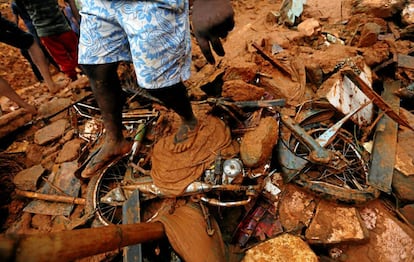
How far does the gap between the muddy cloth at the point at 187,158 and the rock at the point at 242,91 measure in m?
0.47

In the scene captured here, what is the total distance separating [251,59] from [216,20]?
2.10 m

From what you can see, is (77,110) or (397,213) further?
(77,110)

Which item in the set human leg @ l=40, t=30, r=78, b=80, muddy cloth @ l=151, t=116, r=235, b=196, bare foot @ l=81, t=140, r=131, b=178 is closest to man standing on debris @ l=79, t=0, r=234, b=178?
bare foot @ l=81, t=140, r=131, b=178

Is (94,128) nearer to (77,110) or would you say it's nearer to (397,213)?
(77,110)

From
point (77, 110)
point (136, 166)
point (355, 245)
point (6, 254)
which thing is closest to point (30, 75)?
point (77, 110)

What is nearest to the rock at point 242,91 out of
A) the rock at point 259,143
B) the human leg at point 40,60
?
the rock at point 259,143

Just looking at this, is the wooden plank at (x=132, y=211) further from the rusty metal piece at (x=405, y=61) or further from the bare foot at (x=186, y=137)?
the rusty metal piece at (x=405, y=61)

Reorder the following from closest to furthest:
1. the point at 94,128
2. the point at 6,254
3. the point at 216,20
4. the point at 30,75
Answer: the point at 6,254 → the point at 216,20 → the point at 94,128 → the point at 30,75

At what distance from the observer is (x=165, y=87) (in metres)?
1.71

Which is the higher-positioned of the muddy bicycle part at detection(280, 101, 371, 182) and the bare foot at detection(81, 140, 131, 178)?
the bare foot at detection(81, 140, 131, 178)

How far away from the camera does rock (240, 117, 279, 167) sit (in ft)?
6.80

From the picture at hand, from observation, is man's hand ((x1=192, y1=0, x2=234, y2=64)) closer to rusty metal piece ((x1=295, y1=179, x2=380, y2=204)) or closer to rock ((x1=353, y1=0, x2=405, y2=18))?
rusty metal piece ((x1=295, y1=179, x2=380, y2=204))

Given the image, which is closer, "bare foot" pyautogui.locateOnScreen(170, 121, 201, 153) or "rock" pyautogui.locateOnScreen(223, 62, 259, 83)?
"bare foot" pyautogui.locateOnScreen(170, 121, 201, 153)

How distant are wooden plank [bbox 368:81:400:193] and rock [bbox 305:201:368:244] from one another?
0.31 meters
